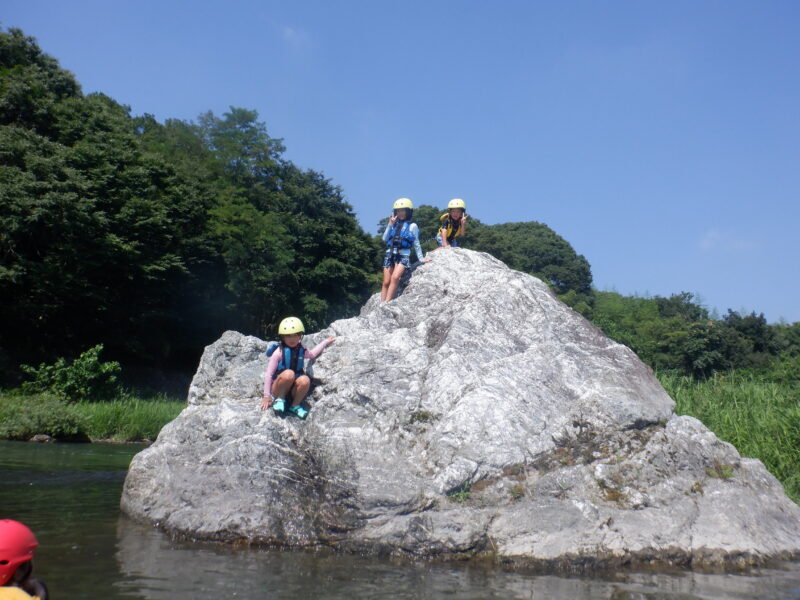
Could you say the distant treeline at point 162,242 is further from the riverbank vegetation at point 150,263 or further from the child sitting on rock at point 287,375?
the child sitting on rock at point 287,375

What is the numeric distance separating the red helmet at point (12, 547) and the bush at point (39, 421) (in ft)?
47.5

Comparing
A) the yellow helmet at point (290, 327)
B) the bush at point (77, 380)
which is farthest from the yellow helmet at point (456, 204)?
the bush at point (77, 380)

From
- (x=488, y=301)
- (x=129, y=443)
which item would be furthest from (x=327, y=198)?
(x=488, y=301)

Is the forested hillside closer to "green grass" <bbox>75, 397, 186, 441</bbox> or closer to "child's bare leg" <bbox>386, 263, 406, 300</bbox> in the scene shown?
"green grass" <bbox>75, 397, 186, 441</bbox>

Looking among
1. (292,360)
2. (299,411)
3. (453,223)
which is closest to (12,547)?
(299,411)

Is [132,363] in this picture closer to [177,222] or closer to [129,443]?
[177,222]

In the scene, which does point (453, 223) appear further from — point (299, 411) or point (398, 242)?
point (299, 411)

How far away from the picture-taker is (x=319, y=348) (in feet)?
26.2

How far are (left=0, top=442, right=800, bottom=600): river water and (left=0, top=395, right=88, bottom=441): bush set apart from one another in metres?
9.81

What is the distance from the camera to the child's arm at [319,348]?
7.81m

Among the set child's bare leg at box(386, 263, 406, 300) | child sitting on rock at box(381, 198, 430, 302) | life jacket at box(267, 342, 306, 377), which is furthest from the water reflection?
child sitting on rock at box(381, 198, 430, 302)

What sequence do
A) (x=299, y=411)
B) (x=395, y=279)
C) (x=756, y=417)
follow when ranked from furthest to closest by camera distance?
(x=756, y=417) < (x=395, y=279) < (x=299, y=411)

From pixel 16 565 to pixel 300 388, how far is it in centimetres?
470

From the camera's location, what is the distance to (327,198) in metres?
37.0
